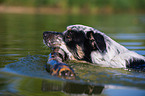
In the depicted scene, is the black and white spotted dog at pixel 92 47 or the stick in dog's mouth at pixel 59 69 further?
the black and white spotted dog at pixel 92 47

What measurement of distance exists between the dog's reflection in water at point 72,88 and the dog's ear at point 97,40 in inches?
30.2

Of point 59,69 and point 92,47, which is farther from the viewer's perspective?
point 92,47

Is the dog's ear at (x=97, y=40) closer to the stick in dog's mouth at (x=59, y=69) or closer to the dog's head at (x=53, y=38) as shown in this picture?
the dog's head at (x=53, y=38)

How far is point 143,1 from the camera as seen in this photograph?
23391 mm

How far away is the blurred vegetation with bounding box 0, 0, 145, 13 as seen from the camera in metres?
22.9

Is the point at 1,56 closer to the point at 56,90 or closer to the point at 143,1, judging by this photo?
the point at 56,90

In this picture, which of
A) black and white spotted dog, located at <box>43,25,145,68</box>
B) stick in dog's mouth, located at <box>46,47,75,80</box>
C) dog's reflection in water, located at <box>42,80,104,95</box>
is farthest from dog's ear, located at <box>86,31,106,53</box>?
dog's reflection in water, located at <box>42,80,104,95</box>

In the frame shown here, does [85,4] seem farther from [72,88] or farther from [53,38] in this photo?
[72,88]

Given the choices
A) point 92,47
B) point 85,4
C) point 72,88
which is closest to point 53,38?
point 92,47

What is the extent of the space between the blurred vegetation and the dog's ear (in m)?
19.1

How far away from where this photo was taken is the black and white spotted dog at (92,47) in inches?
159

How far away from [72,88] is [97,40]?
974 millimetres

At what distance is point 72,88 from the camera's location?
3363 millimetres

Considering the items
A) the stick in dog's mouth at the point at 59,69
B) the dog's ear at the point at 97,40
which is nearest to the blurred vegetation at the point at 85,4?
the dog's ear at the point at 97,40
